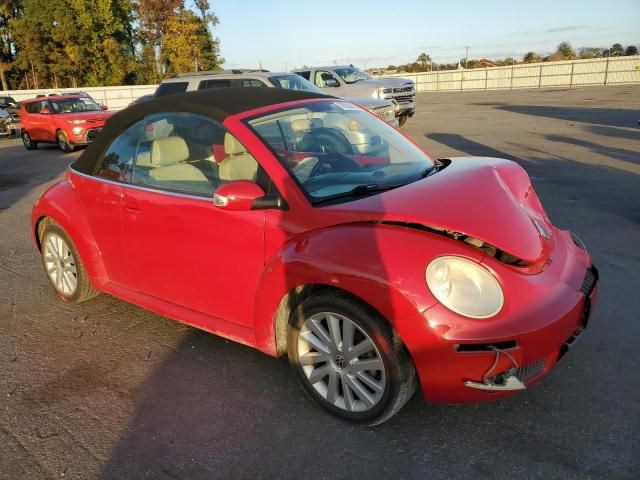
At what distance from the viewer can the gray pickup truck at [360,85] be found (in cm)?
1686

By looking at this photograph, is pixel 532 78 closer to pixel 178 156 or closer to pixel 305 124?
pixel 305 124

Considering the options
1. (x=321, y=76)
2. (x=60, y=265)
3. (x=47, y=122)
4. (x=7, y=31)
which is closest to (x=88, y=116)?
(x=47, y=122)

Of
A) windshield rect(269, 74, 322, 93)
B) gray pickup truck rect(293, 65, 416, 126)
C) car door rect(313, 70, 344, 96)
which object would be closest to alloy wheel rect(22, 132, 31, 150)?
gray pickup truck rect(293, 65, 416, 126)

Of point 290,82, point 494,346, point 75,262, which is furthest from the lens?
point 290,82

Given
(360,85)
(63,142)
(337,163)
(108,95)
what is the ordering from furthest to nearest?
(108,95)
(360,85)
(63,142)
(337,163)

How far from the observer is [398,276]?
2.49m

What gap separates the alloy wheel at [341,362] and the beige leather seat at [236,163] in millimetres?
974

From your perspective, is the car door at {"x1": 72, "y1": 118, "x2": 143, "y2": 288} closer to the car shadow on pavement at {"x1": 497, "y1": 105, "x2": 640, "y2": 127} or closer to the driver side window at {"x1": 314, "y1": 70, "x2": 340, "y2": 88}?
the driver side window at {"x1": 314, "y1": 70, "x2": 340, "y2": 88}

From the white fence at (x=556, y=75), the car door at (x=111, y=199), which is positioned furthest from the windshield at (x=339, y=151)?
the white fence at (x=556, y=75)

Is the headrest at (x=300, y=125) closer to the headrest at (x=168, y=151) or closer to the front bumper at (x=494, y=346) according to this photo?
the headrest at (x=168, y=151)

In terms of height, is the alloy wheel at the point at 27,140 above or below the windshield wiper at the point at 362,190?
below

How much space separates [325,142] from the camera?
3.68m

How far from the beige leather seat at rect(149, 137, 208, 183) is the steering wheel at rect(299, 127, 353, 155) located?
724 mm

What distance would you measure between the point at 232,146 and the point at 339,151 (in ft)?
2.40
